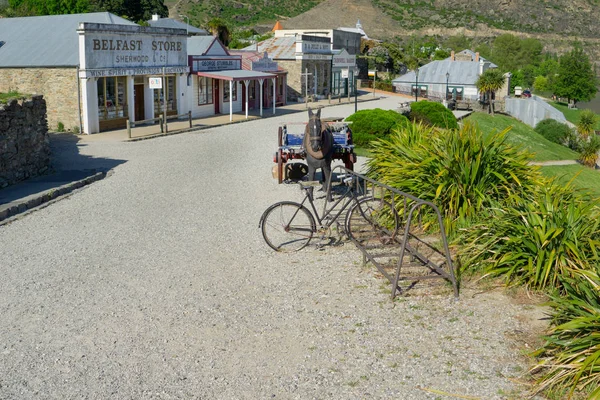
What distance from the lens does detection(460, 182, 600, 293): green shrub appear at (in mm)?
8329

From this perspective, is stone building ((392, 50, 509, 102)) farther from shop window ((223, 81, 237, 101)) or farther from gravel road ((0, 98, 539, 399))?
gravel road ((0, 98, 539, 399))

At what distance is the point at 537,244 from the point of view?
8.52m

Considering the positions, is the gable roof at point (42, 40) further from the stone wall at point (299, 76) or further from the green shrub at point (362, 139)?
the stone wall at point (299, 76)

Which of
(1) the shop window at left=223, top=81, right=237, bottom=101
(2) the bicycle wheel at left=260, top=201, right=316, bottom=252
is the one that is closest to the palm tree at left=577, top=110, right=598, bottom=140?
(1) the shop window at left=223, top=81, right=237, bottom=101

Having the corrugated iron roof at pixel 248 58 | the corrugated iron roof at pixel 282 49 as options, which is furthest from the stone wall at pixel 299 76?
the corrugated iron roof at pixel 248 58

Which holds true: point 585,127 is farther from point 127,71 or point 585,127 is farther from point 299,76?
point 127,71

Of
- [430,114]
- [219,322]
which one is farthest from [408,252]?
[430,114]

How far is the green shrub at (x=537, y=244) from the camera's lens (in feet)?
27.3

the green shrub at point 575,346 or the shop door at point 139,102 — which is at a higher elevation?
the shop door at point 139,102

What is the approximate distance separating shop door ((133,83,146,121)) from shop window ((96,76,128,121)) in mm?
998

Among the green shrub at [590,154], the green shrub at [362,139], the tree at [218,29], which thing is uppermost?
the tree at [218,29]

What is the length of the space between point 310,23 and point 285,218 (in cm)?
13810

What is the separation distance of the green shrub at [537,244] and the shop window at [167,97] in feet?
79.2

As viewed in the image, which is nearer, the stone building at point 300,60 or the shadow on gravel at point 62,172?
the shadow on gravel at point 62,172
